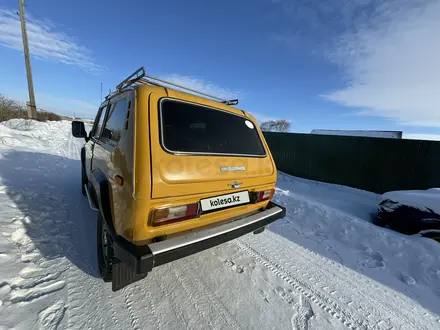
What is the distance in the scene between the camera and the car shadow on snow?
245cm

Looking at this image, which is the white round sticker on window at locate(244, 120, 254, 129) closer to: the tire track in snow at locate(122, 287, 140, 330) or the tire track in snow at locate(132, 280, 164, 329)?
the tire track in snow at locate(132, 280, 164, 329)

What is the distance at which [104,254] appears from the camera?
221cm

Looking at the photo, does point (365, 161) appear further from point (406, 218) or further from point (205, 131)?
point (205, 131)

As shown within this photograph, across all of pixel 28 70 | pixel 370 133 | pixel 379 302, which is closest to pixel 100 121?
pixel 379 302

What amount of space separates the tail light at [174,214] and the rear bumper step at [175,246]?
6.6 inches

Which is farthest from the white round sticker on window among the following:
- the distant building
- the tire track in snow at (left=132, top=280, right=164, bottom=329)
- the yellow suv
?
the distant building

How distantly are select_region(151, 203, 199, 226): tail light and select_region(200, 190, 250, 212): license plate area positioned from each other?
0.10 metres

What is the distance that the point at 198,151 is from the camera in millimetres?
2012

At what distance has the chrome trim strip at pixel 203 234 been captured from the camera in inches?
65.1

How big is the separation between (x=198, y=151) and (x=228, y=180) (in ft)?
1.46

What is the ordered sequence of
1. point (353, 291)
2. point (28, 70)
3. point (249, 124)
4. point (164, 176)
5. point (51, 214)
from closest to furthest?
1. point (164, 176)
2. point (353, 291)
3. point (249, 124)
4. point (51, 214)
5. point (28, 70)

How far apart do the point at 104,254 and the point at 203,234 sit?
1.18 m

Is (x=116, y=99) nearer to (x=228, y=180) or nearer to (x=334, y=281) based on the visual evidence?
(x=228, y=180)

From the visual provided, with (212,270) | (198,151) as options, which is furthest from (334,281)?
(198,151)
